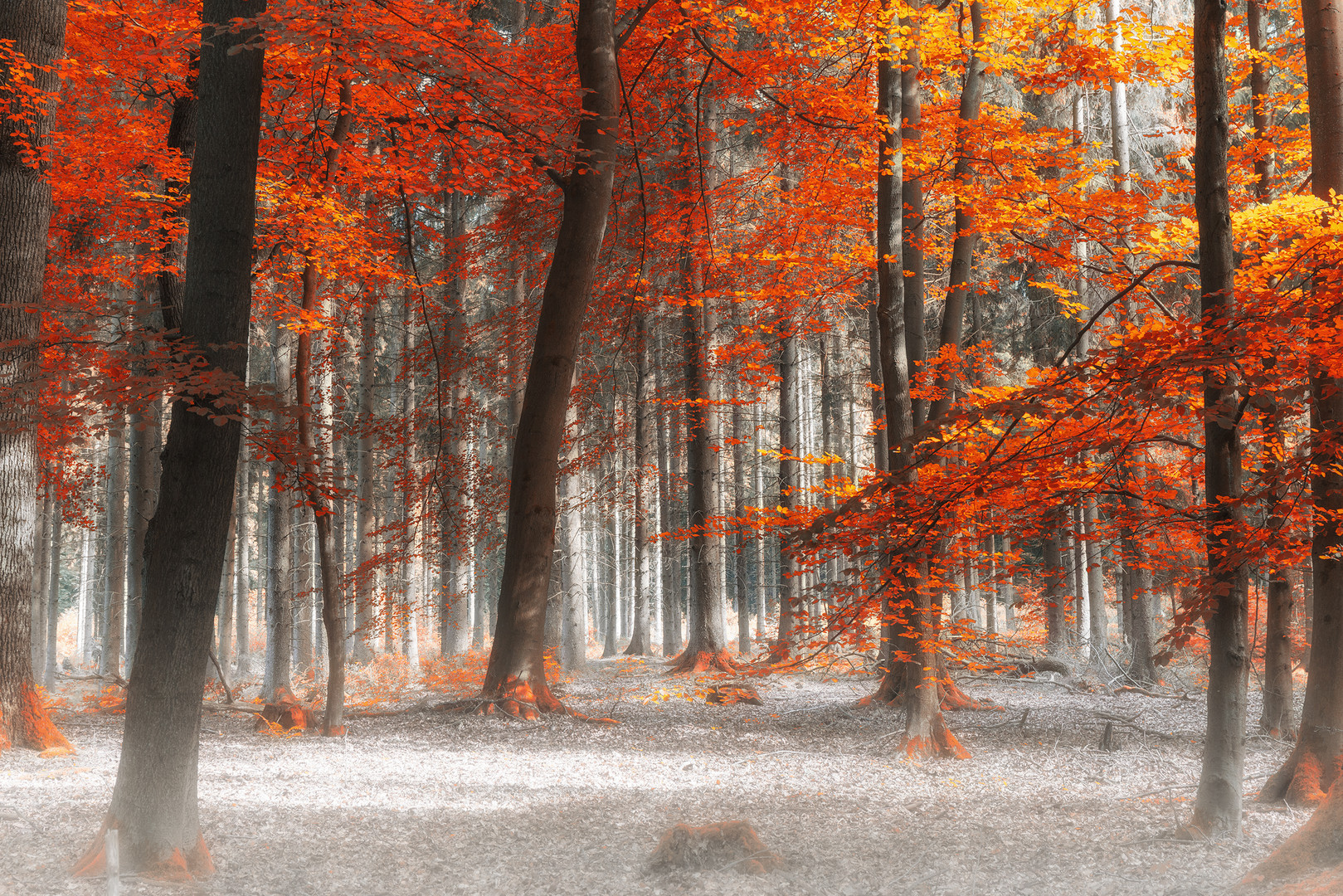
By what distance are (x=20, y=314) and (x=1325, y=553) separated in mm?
10176

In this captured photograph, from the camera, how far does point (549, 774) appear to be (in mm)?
7098

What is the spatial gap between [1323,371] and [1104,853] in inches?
125

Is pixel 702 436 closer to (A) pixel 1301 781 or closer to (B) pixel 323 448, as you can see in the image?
(B) pixel 323 448

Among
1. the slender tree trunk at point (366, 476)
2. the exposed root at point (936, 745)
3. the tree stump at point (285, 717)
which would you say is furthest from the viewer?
the slender tree trunk at point (366, 476)

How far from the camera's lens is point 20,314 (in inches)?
281

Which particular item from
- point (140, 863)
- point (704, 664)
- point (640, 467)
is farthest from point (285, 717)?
point (640, 467)

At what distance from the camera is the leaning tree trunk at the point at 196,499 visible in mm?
4422

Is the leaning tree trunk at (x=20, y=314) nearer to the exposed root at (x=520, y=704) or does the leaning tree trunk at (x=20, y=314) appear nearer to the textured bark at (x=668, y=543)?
the exposed root at (x=520, y=704)

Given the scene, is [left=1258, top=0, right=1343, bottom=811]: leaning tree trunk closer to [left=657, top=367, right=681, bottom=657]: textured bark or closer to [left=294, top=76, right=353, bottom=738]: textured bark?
[left=294, top=76, right=353, bottom=738]: textured bark

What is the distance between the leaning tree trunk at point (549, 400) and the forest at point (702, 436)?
52 millimetres

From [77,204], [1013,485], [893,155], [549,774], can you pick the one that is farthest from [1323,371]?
[77,204]

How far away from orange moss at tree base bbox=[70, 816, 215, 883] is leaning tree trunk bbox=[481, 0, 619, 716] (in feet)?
15.1

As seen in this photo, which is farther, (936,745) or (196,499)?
(936,745)

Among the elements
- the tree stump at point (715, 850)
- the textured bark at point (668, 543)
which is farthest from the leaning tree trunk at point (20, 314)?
the textured bark at point (668, 543)
